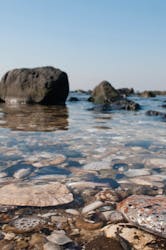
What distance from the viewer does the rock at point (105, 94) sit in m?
19.1

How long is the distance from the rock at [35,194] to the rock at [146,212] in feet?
1.69

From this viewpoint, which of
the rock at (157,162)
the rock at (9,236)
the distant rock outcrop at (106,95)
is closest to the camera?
the rock at (9,236)

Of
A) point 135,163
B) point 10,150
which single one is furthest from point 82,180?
point 10,150

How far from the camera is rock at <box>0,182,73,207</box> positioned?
93.7 inches

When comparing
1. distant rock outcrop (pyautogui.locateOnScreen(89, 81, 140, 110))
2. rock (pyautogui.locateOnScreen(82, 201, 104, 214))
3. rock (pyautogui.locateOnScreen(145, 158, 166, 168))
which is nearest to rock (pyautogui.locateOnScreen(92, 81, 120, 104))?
distant rock outcrop (pyautogui.locateOnScreen(89, 81, 140, 110))

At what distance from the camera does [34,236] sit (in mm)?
1879

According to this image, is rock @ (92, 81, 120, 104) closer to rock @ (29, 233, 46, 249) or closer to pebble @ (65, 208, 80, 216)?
pebble @ (65, 208, 80, 216)

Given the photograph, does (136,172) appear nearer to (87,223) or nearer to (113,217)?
(113,217)

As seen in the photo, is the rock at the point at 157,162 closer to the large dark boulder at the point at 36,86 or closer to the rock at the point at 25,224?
the rock at the point at 25,224

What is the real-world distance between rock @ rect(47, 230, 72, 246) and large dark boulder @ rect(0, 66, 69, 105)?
15.1 m

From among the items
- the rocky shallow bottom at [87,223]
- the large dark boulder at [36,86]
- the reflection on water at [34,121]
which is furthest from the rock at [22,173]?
the large dark boulder at [36,86]

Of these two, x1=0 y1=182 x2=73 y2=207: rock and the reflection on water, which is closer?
x1=0 y1=182 x2=73 y2=207: rock

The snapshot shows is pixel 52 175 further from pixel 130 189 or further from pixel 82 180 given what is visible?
pixel 130 189

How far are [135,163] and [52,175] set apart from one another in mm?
1098
